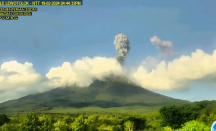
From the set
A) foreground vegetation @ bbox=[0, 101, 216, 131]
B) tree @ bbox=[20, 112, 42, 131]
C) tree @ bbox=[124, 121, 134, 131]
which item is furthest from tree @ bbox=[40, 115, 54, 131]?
tree @ bbox=[124, 121, 134, 131]

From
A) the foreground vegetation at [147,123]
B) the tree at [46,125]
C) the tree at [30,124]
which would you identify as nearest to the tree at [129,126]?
the foreground vegetation at [147,123]

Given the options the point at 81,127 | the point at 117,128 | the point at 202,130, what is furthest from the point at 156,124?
the point at 81,127

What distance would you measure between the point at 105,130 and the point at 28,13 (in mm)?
33694

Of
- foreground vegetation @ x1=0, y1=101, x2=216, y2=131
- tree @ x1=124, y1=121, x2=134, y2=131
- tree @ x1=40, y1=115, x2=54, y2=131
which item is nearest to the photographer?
tree @ x1=40, y1=115, x2=54, y2=131

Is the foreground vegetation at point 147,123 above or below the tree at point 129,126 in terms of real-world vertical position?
above

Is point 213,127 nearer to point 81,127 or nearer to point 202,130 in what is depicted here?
point 81,127

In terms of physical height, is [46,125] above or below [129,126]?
above

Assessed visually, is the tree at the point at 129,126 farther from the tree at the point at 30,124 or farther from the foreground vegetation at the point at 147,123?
the tree at the point at 30,124

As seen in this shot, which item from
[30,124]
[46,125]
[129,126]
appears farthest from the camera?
[129,126]

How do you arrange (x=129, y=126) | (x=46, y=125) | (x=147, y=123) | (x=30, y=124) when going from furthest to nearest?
(x=147, y=123)
(x=129, y=126)
(x=46, y=125)
(x=30, y=124)

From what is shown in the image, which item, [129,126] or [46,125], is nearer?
[46,125]

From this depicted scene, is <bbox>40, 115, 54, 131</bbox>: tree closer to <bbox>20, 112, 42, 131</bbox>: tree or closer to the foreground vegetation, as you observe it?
the foreground vegetation

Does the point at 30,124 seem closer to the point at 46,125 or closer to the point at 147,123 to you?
the point at 46,125

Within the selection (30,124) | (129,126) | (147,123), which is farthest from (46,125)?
(147,123)
